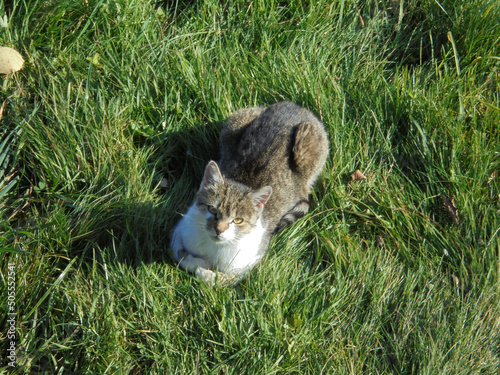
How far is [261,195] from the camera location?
13.2 ft

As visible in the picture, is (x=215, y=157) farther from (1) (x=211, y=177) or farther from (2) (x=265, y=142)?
(1) (x=211, y=177)

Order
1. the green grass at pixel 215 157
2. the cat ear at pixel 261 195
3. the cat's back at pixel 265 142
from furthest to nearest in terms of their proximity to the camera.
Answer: the cat's back at pixel 265 142
the cat ear at pixel 261 195
the green grass at pixel 215 157

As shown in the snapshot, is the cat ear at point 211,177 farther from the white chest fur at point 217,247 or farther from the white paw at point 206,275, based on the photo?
the white paw at point 206,275

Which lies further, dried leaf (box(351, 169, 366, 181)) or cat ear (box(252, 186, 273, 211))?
dried leaf (box(351, 169, 366, 181))

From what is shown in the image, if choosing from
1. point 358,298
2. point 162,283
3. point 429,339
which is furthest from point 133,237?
point 429,339

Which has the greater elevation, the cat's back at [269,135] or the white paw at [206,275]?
the cat's back at [269,135]

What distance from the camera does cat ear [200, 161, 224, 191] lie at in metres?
3.89

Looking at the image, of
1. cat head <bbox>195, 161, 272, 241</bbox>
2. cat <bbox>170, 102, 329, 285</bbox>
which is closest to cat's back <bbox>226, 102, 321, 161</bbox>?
cat <bbox>170, 102, 329, 285</bbox>

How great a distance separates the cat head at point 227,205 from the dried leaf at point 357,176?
3.37ft

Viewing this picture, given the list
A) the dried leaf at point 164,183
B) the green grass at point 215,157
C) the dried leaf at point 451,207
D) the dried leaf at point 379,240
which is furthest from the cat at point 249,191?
the dried leaf at point 451,207

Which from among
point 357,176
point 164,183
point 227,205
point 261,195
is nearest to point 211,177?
point 227,205

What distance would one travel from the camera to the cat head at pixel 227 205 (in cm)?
385

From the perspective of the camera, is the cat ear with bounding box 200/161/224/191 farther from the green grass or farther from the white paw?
the white paw

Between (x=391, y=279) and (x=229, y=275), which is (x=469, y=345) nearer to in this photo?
(x=391, y=279)
